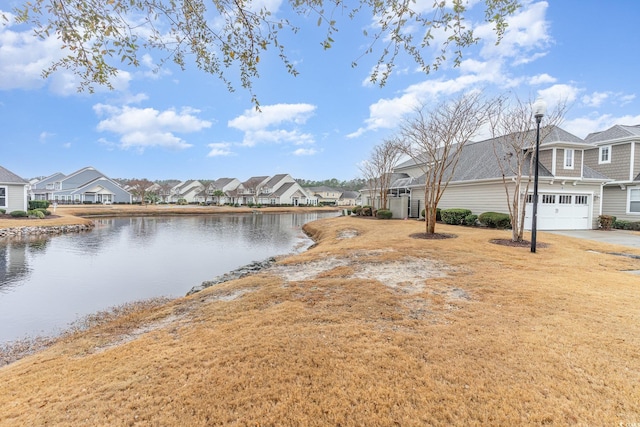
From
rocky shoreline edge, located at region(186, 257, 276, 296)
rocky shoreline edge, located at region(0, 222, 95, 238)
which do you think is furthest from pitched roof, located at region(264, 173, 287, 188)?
rocky shoreline edge, located at region(186, 257, 276, 296)

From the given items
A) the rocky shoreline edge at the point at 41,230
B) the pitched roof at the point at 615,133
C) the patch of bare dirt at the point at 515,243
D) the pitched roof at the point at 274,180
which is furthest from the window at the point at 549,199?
the pitched roof at the point at 274,180

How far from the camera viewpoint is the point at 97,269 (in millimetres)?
11555

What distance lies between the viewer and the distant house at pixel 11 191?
24.0m

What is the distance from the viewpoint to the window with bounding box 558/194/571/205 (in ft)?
56.1

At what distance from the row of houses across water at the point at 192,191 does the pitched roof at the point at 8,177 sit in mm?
26938

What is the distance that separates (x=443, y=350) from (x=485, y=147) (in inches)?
894

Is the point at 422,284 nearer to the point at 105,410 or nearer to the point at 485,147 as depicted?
the point at 105,410

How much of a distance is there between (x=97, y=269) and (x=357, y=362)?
1243 centimetres

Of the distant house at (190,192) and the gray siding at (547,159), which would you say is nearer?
the gray siding at (547,159)

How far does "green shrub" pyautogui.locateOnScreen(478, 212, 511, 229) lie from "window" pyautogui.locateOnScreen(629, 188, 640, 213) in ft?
28.1

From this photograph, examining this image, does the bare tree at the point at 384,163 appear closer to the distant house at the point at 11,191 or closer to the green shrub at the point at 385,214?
the green shrub at the point at 385,214

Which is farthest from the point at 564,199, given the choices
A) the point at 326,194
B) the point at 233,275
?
the point at 326,194

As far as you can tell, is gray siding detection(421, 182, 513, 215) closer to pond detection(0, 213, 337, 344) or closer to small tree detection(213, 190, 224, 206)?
pond detection(0, 213, 337, 344)

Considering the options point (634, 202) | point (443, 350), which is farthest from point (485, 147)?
point (443, 350)
